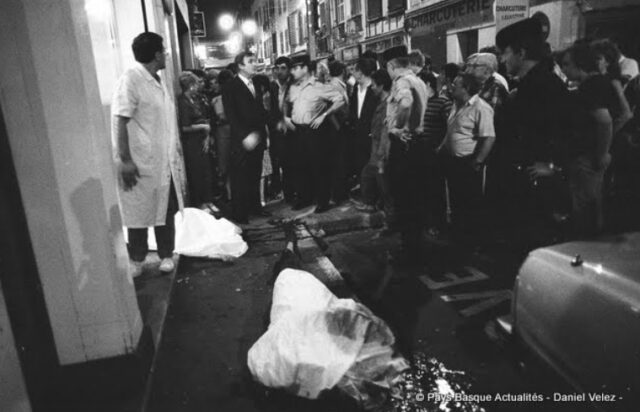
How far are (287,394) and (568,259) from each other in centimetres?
176

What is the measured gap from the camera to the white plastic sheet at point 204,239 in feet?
18.2

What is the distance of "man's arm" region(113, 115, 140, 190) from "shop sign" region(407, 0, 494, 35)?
38.1 feet

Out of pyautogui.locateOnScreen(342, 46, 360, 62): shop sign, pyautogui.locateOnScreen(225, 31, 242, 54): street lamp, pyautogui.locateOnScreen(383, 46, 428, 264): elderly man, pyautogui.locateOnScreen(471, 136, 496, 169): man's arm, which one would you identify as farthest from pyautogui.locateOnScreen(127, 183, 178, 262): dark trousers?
pyautogui.locateOnScreen(225, 31, 242, 54): street lamp

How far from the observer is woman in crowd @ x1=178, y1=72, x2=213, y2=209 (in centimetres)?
784

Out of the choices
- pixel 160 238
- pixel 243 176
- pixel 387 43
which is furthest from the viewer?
pixel 387 43

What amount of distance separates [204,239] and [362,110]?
11.2 ft

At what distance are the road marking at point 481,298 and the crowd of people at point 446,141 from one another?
98 cm

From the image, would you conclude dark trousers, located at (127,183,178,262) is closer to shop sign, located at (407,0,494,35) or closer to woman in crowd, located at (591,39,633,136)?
woman in crowd, located at (591,39,633,136)

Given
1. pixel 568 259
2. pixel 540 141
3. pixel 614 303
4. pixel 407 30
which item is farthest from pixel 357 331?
pixel 407 30

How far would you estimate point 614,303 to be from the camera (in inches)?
71.8

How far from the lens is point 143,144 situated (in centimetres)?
437

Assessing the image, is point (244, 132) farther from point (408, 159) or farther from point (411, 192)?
point (411, 192)

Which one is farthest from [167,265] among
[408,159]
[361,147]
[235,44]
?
[235,44]

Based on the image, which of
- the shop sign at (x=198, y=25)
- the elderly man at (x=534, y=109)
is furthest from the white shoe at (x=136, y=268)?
the shop sign at (x=198, y=25)
